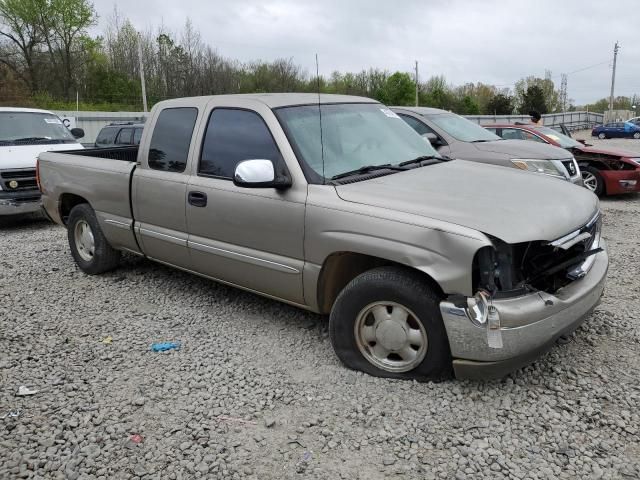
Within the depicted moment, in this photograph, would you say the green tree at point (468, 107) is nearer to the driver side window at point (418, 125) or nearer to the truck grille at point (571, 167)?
the truck grille at point (571, 167)

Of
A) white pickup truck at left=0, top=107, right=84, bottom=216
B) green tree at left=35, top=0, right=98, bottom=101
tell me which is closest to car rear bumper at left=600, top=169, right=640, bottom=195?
white pickup truck at left=0, top=107, right=84, bottom=216

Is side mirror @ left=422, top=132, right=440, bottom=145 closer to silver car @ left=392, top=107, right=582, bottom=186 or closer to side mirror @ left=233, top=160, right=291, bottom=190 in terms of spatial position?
silver car @ left=392, top=107, right=582, bottom=186

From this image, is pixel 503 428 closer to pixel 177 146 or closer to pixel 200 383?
pixel 200 383

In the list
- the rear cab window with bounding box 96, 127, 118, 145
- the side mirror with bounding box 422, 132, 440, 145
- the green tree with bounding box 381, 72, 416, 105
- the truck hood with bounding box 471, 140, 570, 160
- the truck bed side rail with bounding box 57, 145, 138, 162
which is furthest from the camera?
the green tree with bounding box 381, 72, 416, 105

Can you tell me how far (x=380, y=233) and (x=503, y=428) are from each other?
1259 mm

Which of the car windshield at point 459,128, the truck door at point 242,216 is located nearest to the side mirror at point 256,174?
the truck door at point 242,216

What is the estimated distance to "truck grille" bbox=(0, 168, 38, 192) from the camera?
8281 millimetres

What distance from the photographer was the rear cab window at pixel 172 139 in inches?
176

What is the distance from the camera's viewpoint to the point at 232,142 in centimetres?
416

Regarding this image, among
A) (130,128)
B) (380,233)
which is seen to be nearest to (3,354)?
(380,233)

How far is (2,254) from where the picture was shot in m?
6.92

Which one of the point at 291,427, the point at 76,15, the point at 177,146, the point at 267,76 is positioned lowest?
the point at 291,427

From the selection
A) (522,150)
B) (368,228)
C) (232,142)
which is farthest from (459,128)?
(368,228)

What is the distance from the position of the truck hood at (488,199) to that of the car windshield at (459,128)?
4433 millimetres
